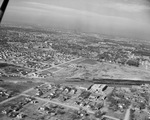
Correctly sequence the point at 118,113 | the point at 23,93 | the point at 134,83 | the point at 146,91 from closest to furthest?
Answer: the point at 118,113 → the point at 23,93 → the point at 146,91 → the point at 134,83

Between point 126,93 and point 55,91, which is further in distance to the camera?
point 126,93

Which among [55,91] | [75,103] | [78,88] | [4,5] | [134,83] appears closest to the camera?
[4,5]

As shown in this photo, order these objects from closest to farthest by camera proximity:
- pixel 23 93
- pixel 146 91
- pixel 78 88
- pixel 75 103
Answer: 1. pixel 75 103
2. pixel 23 93
3. pixel 78 88
4. pixel 146 91

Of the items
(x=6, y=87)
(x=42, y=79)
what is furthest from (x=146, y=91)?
(x=6, y=87)

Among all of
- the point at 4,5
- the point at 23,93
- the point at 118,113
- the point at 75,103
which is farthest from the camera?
the point at 23,93

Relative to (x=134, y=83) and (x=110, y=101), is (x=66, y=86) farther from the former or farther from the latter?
(x=134, y=83)

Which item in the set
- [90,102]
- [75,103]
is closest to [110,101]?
[90,102]

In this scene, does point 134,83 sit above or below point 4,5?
below

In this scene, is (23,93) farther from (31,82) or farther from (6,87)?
(31,82)

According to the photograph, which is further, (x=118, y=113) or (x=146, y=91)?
(x=146, y=91)
